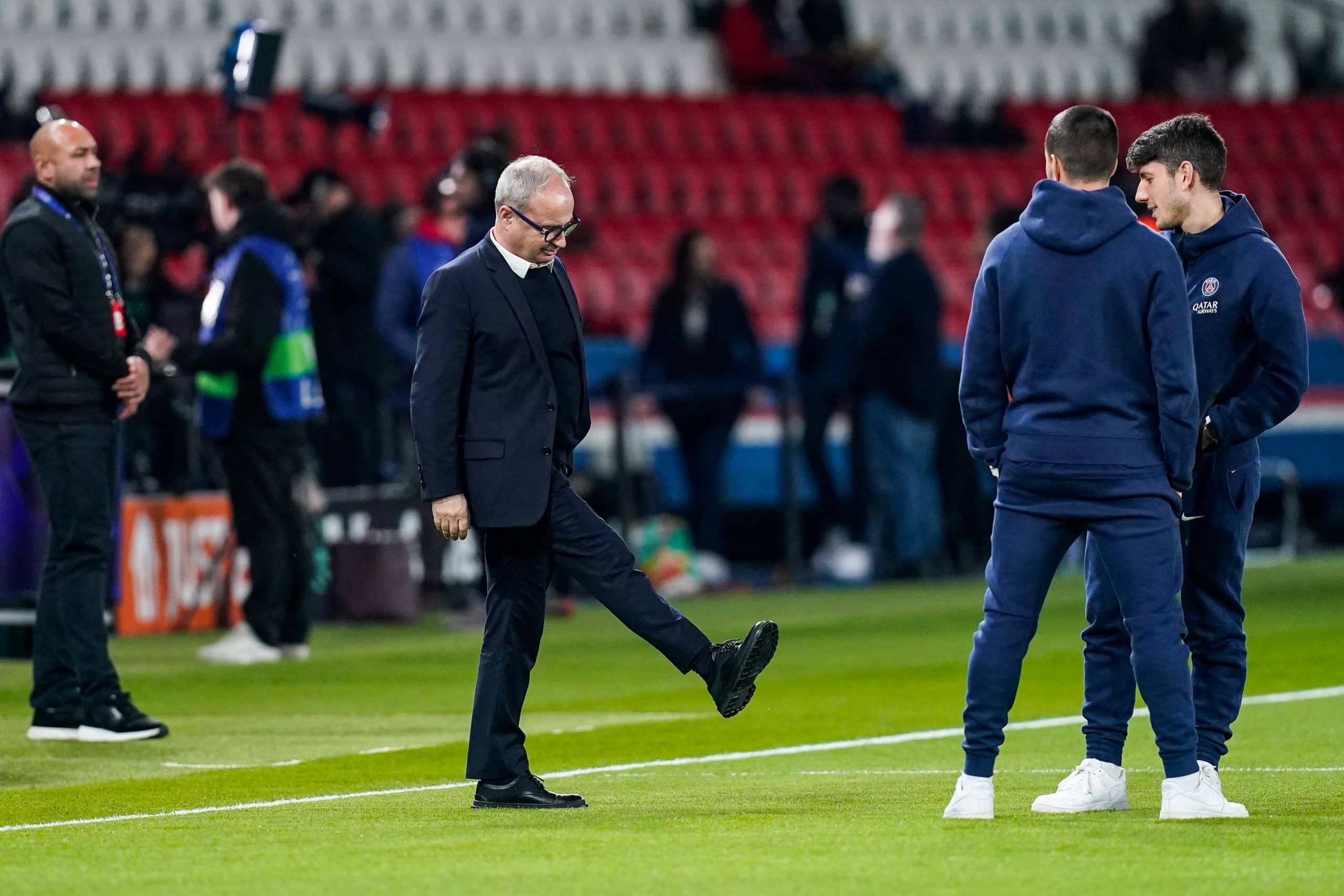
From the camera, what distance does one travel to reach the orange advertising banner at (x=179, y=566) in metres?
12.9

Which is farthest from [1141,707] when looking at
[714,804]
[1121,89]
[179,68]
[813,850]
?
[1121,89]

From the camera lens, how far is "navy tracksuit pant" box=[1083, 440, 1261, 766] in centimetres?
628

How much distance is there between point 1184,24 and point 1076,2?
179cm

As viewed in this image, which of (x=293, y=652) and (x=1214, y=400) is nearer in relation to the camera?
(x=1214, y=400)

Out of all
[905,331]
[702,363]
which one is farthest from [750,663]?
[702,363]

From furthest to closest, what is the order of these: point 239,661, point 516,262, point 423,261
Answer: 1. point 423,261
2. point 239,661
3. point 516,262

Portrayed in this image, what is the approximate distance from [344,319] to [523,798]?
8.21 metres

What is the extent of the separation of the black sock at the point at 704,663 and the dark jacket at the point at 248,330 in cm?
464

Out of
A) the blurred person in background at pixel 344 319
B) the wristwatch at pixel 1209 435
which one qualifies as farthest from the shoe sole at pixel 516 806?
the blurred person in background at pixel 344 319

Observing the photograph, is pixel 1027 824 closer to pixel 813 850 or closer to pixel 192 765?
pixel 813 850

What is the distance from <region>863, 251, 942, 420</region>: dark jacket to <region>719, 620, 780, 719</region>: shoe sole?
8.53 meters

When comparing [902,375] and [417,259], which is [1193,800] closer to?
[417,259]

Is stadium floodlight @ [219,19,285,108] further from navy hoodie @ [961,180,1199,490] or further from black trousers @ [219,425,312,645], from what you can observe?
navy hoodie @ [961,180,1199,490]

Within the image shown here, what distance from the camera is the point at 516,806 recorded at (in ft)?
21.3
